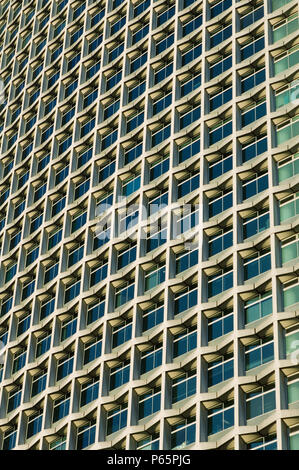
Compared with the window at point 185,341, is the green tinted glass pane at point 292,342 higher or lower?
lower

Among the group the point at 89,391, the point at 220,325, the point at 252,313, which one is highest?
the point at 252,313

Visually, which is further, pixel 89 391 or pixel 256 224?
pixel 89 391

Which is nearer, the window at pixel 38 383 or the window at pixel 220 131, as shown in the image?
the window at pixel 220 131

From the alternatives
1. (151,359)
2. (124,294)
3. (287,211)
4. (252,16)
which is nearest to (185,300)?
(151,359)

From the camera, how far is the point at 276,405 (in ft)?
205

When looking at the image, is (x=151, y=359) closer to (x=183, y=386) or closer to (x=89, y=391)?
(x=183, y=386)

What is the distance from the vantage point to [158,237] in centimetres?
7906

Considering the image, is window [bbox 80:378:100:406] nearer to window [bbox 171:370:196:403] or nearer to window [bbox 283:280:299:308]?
window [bbox 171:370:196:403]

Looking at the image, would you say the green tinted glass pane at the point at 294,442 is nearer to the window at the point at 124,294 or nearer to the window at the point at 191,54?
the window at the point at 124,294

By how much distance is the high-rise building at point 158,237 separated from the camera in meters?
67.7

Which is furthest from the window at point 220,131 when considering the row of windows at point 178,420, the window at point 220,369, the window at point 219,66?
the row of windows at point 178,420

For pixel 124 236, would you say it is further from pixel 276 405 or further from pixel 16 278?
pixel 276 405

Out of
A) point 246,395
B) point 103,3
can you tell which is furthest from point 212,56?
point 246,395

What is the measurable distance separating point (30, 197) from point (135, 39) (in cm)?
1560
